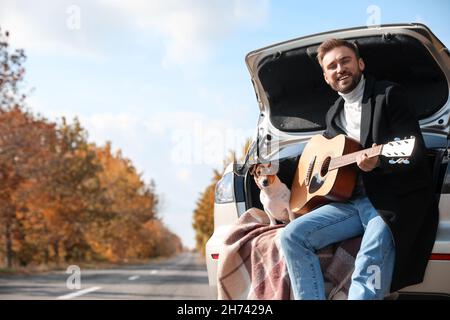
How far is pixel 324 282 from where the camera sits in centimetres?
287

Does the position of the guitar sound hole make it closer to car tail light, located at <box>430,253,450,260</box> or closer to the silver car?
the silver car

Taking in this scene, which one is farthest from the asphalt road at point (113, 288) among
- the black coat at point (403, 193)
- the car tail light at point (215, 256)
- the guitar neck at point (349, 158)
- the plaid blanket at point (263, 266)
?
the black coat at point (403, 193)

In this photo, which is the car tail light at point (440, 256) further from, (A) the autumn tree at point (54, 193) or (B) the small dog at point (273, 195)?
(A) the autumn tree at point (54, 193)

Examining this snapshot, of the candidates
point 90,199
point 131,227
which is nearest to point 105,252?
point 131,227

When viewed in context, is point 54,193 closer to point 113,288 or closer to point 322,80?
point 113,288

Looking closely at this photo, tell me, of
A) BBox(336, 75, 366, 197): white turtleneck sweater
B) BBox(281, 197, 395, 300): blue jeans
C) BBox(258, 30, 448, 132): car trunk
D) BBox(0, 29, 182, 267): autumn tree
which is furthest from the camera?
BBox(0, 29, 182, 267): autumn tree

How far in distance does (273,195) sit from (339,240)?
0.61m

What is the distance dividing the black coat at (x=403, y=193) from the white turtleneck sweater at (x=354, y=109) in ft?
0.63

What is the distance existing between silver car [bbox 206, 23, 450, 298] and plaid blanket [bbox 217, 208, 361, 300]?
12.9 inches

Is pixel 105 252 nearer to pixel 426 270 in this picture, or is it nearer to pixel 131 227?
pixel 131 227

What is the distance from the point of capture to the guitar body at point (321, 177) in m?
2.98

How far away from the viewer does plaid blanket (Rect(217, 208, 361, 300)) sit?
284cm

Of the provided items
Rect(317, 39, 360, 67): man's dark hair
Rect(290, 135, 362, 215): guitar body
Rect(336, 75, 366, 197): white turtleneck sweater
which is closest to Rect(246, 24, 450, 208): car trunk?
Rect(290, 135, 362, 215): guitar body

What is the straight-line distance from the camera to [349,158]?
2945 millimetres
